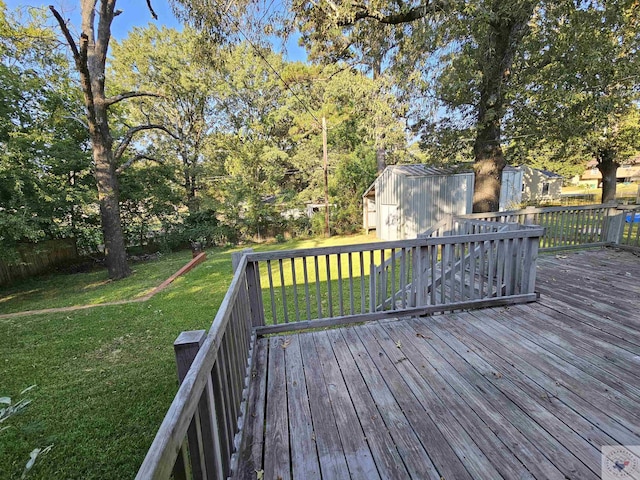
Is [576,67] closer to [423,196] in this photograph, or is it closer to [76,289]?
[423,196]

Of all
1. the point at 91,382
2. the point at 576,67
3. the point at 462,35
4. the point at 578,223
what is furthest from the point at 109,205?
the point at 578,223

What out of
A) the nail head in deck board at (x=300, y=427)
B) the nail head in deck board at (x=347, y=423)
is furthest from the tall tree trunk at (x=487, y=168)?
the nail head in deck board at (x=300, y=427)

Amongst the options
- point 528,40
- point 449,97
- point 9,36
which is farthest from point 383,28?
point 9,36

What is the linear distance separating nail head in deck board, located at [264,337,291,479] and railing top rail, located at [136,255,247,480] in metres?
0.81

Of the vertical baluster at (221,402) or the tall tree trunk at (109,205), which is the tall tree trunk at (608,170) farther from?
the tall tree trunk at (109,205)

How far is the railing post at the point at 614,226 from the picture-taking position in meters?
6.32

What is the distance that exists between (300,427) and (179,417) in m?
1.26

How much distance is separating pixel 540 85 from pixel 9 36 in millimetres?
13614

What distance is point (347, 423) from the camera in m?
1.87

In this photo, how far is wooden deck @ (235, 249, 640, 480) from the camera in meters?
1.59

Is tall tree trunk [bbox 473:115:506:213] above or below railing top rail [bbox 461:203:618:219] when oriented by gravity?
above

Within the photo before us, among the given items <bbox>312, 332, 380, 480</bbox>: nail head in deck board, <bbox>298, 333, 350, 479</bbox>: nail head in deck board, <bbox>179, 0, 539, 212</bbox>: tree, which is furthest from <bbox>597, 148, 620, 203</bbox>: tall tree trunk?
<bbox>298, 333, 350, 479</bbox>: nail head in deck board

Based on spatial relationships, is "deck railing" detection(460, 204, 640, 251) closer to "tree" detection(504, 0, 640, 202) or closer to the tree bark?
"tree" detection(504, 0, 640, 202)

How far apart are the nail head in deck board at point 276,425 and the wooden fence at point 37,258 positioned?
367 inches
